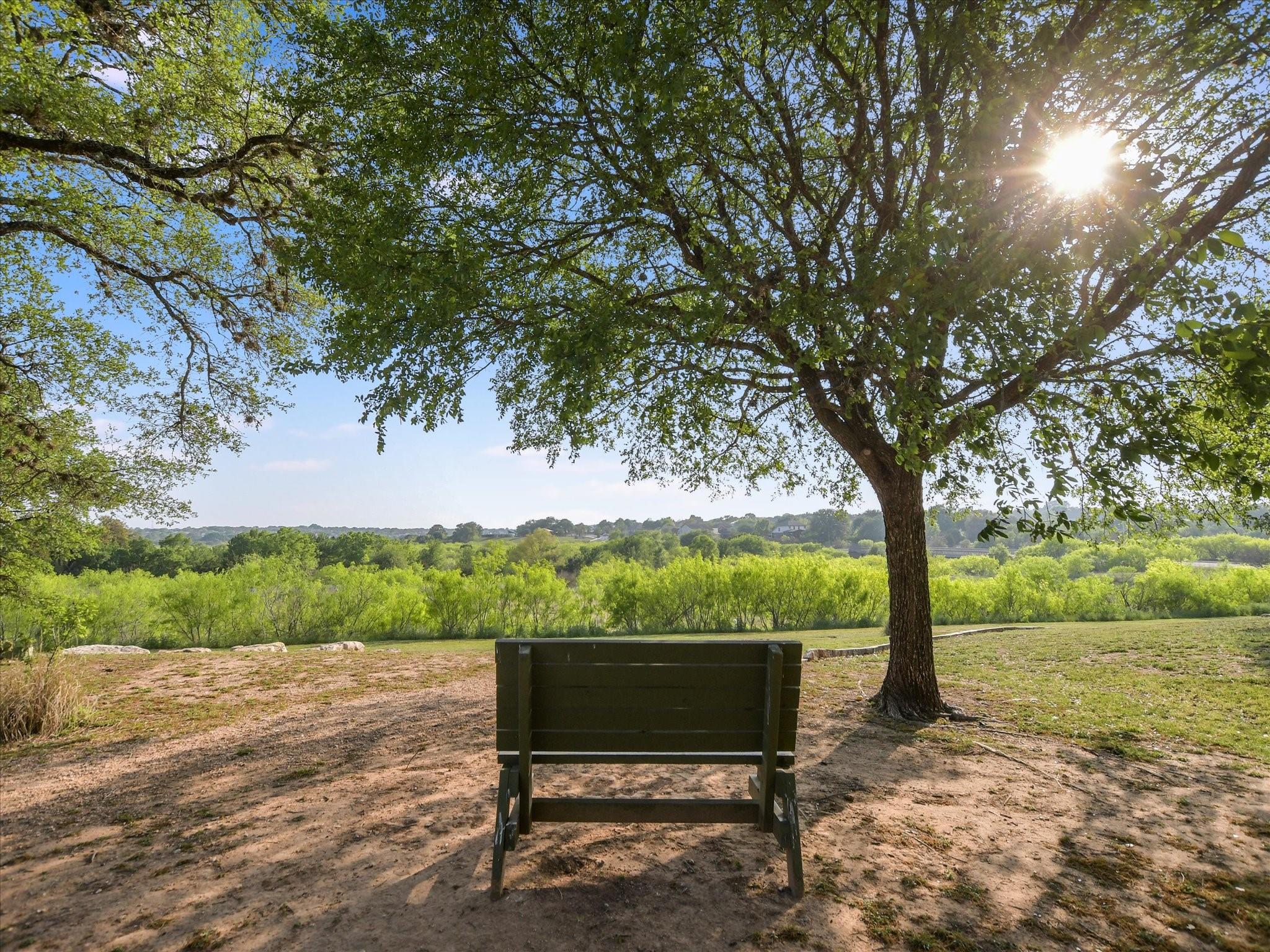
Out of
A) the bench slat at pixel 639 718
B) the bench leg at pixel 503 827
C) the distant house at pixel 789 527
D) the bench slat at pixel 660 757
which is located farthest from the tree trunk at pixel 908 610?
the distant house at pixel 789 527

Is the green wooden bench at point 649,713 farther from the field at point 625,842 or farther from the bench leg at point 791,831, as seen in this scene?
the field at point 625,842

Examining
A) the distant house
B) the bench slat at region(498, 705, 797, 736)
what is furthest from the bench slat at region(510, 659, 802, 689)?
the distant house

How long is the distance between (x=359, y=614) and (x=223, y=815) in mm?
22805

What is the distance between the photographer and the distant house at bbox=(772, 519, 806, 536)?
319 ft

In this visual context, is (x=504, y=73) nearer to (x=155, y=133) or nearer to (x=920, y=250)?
(x=920, y=250)

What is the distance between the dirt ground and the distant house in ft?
299

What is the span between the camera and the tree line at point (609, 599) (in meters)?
23.5

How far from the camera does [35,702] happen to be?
584 cm

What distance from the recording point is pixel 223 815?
3.93 metres

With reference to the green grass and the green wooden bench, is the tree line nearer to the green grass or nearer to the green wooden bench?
the green grass

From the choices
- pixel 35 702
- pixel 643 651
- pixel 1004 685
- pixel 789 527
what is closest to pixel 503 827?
pixel 643 651

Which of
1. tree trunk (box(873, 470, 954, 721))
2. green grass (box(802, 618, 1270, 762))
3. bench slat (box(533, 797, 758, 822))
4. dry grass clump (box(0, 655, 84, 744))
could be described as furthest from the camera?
tree trunk (box(873, 470, 954, 721))

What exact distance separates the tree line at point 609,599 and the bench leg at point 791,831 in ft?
65.4

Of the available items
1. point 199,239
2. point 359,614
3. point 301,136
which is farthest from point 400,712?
point 359,614
